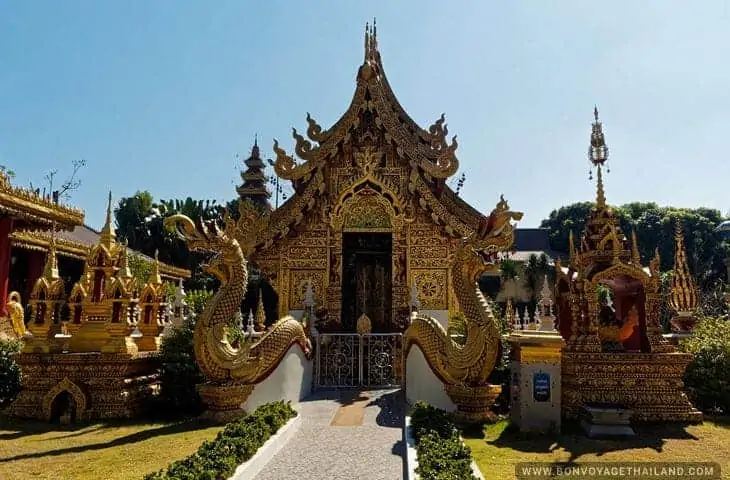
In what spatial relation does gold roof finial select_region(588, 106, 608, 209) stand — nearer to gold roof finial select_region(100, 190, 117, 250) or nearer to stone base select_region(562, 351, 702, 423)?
stone base select_region(562, 351, 702, 423)

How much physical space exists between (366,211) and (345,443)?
7896 millimetres

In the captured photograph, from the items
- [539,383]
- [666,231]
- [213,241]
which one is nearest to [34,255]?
[213,241]

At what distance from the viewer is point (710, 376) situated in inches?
356

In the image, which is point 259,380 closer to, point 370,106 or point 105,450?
point 105,450

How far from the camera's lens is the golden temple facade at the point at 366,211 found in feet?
44.0

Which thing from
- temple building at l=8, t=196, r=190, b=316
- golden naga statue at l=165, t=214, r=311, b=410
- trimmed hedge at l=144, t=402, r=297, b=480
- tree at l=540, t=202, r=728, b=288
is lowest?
trimmed hedge at l=144, t=402, r=297, b=480

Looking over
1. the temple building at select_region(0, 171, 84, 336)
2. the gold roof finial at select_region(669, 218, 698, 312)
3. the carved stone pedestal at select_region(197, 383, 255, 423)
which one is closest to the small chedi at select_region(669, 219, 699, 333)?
the gold roof finial at select_region(669, 218, 698, 312)

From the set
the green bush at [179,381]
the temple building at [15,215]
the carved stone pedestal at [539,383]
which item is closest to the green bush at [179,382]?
the green bush at [179,381]

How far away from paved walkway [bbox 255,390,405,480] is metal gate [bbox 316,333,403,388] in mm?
1308

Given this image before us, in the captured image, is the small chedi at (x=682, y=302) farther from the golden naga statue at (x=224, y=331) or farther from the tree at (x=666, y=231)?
the tree at (x=666, y=231)

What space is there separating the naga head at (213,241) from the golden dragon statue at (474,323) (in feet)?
10.9

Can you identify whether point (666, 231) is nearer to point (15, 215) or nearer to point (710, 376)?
point (710, 376)

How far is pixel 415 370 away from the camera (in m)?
9.48

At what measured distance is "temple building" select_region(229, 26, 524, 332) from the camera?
13.4 metres
